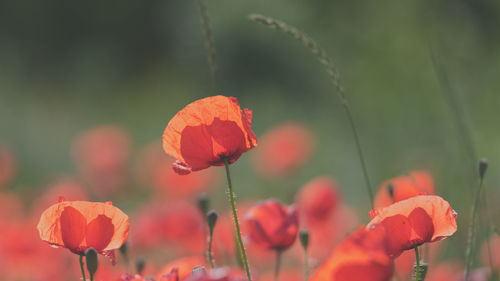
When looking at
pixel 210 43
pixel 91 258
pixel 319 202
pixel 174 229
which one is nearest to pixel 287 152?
pixel 319 202

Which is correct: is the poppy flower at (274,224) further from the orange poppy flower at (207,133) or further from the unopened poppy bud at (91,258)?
the unopened poppy bud at (91,258)

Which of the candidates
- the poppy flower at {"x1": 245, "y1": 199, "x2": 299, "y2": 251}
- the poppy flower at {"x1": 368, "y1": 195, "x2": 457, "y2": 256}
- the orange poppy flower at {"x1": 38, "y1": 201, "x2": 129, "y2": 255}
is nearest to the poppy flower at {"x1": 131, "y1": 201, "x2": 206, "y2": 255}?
the poppy flower at {"x1": 245, "y1": 199, "x2": 299, "y2": 251}

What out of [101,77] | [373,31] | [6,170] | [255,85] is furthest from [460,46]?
[101,77]

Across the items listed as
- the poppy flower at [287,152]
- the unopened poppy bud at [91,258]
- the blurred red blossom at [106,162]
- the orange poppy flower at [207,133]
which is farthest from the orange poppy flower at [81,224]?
the blurred red blossom at [106,162]

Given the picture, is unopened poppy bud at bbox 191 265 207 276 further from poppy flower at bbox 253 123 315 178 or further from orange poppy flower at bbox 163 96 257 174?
poppy flower at bbox 253 123 315 178

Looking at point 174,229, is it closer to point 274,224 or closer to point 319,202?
point 319,202

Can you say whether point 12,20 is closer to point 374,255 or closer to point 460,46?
point 460,46
